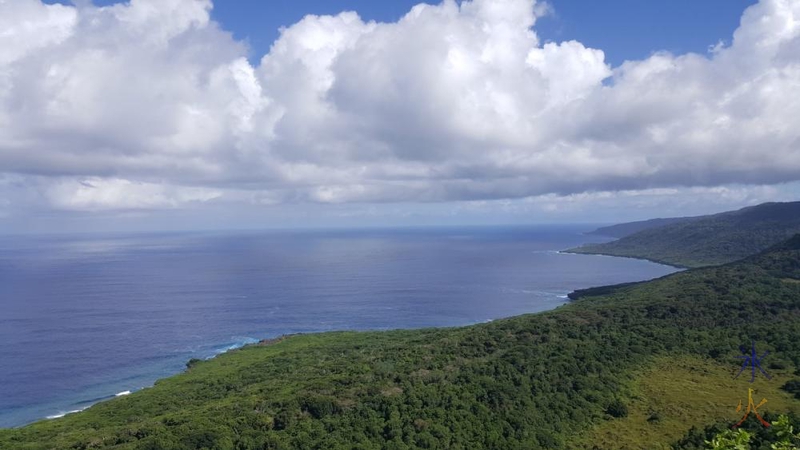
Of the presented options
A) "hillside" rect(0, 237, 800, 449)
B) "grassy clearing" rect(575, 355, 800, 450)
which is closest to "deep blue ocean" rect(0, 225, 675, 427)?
"hillside" rect(0, 237, 800, 449)

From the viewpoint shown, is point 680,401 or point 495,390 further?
point 495,390

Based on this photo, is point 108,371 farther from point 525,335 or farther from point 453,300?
point 453,300

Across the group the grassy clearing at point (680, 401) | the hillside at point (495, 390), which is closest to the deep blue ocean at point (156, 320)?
the hillside at point (495, 390)

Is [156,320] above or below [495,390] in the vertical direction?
below

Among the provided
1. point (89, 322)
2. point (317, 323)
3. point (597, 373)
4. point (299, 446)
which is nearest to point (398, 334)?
point (317, 323)

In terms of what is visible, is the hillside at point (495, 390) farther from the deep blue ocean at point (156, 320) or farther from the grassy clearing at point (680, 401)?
the deep blue ocean at point (156, 320)

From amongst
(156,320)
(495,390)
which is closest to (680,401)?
(495,390)

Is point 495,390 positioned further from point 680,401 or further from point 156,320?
point 156,320

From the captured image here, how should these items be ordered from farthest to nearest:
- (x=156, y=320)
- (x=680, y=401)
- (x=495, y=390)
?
1. (x=156, y=320)
2. (x=495, y=390)
3. (x=680, y=401)

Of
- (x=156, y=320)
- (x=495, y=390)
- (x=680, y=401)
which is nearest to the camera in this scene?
(x=680, y=401)
